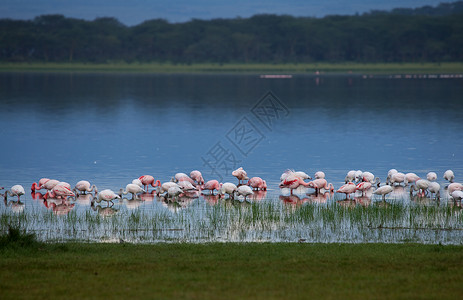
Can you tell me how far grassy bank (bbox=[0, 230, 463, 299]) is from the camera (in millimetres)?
9039

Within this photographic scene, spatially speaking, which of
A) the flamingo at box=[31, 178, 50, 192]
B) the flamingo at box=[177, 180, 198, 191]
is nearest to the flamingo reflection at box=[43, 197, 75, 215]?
the flamingo at box=[31, 178, 50, 192]

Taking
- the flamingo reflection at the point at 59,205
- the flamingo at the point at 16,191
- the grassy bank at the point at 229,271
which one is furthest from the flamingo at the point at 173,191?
the grassy bank at the point at 229,271

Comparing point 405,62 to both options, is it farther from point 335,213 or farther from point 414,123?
point 335,213

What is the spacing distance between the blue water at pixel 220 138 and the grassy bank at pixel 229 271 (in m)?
9.03

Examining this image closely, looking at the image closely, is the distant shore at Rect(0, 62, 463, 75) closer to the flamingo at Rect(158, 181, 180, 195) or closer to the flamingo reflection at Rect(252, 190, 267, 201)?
the flamingo reflection at Rect(252, 190, 267, 201)

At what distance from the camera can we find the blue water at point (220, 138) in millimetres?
23984

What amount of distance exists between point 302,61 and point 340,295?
17147cm

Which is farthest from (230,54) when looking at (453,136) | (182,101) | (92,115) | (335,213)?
(335,213)

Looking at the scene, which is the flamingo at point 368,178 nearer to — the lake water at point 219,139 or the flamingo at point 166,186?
the lake water at point 219,139

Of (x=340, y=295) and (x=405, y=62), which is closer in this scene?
(x=340, y=295)

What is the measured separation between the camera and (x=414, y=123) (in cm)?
3972

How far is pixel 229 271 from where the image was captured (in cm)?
1011

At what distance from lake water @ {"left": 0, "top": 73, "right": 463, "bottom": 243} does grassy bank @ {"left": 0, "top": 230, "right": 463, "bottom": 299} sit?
214 centimetres

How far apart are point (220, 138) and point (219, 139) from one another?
0.41 meters
